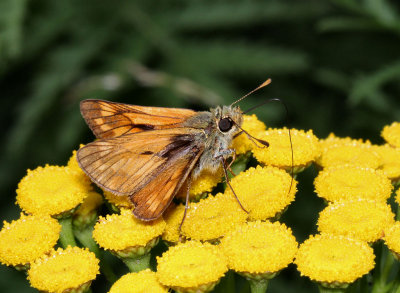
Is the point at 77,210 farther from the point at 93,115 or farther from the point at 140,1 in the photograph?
the point at 140,1

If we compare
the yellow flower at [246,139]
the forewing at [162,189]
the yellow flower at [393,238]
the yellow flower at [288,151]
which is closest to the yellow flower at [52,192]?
the forewing at [162,189]

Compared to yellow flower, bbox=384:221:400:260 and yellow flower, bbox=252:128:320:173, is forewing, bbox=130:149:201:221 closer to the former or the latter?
yellow flower, bbox=252:128:320:173

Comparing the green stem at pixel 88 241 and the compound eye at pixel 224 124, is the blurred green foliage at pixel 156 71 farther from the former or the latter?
the green stem at pixel 88 241

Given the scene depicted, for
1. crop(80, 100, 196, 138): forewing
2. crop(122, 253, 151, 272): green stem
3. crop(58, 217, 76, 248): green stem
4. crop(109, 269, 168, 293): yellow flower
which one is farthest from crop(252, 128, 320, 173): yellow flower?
crop(58, 217, 76, 248): green stem

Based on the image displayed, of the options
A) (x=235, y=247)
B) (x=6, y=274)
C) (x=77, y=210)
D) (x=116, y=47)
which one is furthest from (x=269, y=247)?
(x=6, y=274)

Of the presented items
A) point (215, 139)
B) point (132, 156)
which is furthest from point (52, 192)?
point (215, 139)

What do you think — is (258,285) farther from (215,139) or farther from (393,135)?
(393,135)
